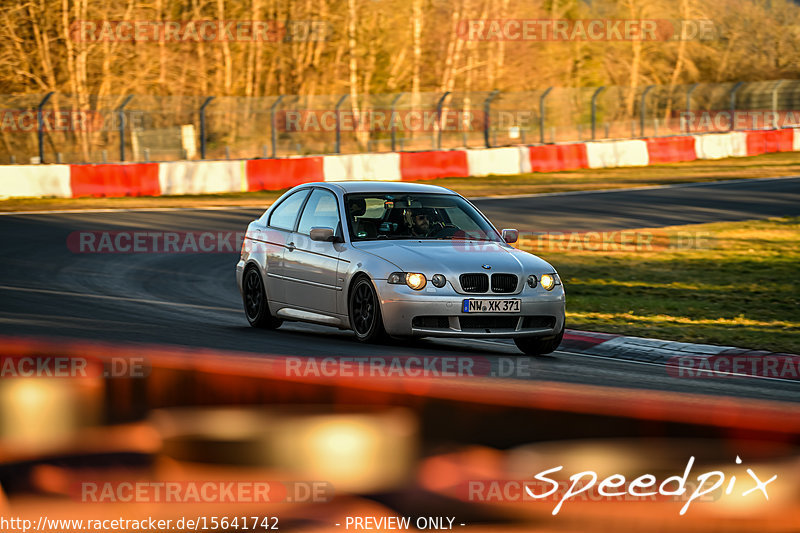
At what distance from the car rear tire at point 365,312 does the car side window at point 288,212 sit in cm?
153

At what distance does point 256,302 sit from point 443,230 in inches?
84.2

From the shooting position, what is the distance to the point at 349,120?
3503 cm

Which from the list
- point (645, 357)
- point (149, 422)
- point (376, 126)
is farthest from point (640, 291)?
point (376, 126)

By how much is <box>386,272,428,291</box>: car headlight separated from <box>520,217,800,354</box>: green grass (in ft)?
9.70

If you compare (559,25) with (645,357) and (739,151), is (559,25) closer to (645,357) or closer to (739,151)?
(739,151)

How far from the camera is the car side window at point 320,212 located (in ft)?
35.0

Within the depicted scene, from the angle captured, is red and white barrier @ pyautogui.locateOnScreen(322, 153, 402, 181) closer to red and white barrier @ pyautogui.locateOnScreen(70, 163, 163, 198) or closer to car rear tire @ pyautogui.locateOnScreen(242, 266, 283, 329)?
red and white barrier @ pyautogui.locateOnScreen(70, 163, 163, 198)

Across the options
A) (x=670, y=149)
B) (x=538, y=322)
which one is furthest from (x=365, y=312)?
(x=670, y=149)

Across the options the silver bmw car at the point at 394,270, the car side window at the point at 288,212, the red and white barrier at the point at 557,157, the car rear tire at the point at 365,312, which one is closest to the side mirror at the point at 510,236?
the silver bmw car at the point at 394,270

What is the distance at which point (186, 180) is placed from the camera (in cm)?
3055

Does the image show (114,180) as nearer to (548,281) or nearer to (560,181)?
(560,181)

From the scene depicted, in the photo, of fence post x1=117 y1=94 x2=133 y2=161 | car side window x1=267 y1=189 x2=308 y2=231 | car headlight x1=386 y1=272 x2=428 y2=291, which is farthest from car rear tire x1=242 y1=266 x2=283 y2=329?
fence post x1=117 y1=94 x2=133 y2=161

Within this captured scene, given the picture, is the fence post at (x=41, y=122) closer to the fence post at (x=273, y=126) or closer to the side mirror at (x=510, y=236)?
A: the fence post at (x=273, y=126)

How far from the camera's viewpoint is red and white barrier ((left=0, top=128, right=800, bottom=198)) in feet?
94.0
